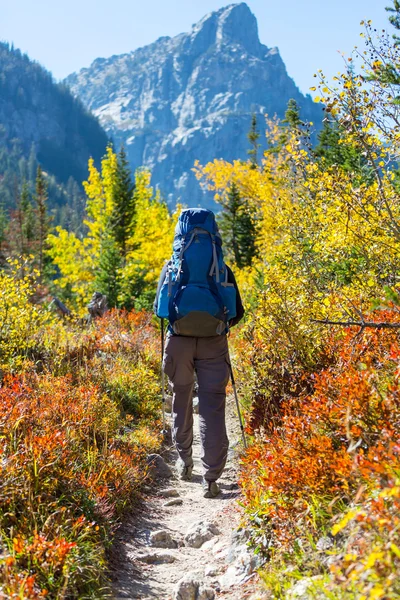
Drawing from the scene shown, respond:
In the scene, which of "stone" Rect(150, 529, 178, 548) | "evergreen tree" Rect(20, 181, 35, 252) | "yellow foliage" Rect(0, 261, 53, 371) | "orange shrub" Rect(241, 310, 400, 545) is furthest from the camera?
"evergreen tree" Rect(20, 181, 35, 252)

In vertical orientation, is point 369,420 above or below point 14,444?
above

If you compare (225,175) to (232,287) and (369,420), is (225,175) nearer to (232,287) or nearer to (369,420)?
(232,287)

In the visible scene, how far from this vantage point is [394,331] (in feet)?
13.1

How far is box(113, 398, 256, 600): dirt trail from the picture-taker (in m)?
3.12

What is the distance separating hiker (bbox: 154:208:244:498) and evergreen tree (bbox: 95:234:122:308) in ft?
37.6

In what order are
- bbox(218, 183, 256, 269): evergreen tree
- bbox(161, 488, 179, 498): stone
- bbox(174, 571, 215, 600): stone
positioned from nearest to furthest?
1. bbox(174, 571, 215, 600): stone
2. bbox(161, 488, 179, 498): stone
3. bbox(218, 183, 256, 269): evergreen tree

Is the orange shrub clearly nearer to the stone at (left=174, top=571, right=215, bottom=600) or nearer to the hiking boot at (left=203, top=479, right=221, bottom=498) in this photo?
the stone at (left=174, top=571, right=215, bottom=600)

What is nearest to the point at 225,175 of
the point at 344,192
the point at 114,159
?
the point at 114,159

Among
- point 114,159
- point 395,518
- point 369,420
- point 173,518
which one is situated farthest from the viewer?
point 114,159

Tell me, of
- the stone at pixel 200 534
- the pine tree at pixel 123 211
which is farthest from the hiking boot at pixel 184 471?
the pine tree at pixel 123 211

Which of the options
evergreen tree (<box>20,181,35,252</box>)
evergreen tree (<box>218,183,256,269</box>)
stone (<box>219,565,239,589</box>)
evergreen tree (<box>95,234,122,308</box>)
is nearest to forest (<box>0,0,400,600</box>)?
stone (<box>219,565,239,589</box>)

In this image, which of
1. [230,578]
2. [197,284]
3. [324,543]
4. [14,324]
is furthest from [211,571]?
A: [14,324]

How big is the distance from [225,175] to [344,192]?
2322cm

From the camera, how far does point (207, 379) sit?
4.66 metres
